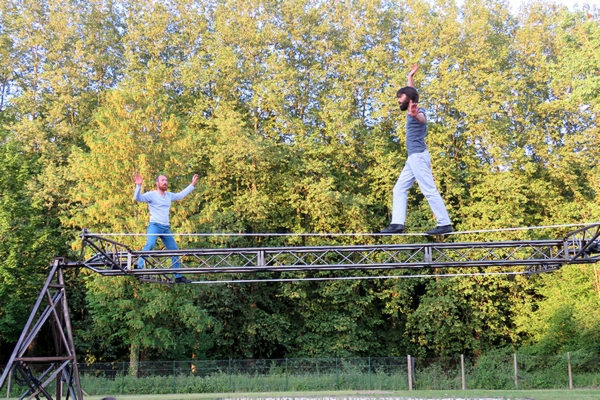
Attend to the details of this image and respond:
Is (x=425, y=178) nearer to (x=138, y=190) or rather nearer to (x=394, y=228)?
(x=394, y=228)

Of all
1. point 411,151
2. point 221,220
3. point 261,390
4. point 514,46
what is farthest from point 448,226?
point 514,46

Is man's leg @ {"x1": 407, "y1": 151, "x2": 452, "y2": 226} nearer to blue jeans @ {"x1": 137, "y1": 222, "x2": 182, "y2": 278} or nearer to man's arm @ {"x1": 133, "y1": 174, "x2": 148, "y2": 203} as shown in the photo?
man's arm @ {"x1": 133, "y1": 174, "x2": 148, "y2": 203}

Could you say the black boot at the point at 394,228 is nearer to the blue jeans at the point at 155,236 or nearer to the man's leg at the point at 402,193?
the man's leg at the point at 402,193

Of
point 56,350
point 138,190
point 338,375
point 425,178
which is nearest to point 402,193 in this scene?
point 425,178

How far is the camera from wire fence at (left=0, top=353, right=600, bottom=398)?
24.3 m

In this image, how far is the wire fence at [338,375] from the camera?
958 inches

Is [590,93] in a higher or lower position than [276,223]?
higher

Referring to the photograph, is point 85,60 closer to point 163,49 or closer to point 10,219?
point 163,49

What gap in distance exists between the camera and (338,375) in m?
25.3

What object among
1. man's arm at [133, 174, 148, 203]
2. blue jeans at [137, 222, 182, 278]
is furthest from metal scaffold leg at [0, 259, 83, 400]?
man's arm at [133, 174, 148, 203]

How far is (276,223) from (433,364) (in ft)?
37.5

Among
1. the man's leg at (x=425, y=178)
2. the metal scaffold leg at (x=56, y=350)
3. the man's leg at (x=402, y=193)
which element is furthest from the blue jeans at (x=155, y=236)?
the man's leg at (x=425, y=178)

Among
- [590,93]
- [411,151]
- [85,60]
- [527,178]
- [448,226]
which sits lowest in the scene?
[448,226]

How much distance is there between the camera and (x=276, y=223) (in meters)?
33.6
